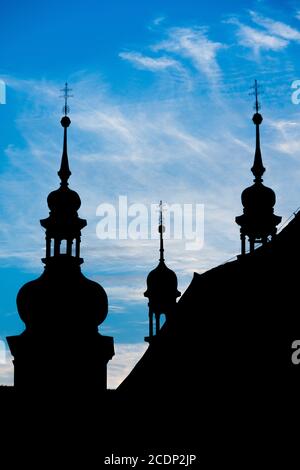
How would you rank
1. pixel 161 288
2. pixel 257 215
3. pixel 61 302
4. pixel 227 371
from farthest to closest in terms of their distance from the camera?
1. pixel 161 288
2. pixel 61 302
3. pixel 257 215
4. pixel 227 371

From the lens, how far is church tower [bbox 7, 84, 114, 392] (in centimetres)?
4869

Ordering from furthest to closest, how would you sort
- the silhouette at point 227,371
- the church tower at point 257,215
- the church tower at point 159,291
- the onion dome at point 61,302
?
1. the church tower at point 159,291
2. the onion dome at point 61,302
3. the church tower at point 257,215
4. the silhouette at point 227,371

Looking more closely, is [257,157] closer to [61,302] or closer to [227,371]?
[61,302]

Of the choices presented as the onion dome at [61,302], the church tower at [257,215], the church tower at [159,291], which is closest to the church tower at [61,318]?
the onion dome at [61,302]

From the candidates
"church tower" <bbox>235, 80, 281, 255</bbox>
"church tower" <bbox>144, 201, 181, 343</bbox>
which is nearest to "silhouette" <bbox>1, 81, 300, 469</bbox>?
"church tower" <bbox>235, 80, 281, 255</bbox>

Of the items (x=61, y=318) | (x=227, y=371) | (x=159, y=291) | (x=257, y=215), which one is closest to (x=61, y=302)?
(x=61, y=318)

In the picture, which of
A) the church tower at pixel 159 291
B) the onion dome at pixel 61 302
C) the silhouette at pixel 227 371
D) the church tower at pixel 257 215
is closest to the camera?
the silhouette at pixel 227 371

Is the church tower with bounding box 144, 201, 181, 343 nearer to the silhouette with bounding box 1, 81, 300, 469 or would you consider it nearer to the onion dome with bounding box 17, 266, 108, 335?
the onion dome with bounding box 17, 266, 108, 335

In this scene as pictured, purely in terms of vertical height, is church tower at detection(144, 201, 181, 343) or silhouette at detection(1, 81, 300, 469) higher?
church tower at detection(144, 201, 181, 343)

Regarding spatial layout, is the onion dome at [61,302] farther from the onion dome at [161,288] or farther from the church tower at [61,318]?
the onion dome at [161,288]

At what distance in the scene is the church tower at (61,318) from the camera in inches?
1917

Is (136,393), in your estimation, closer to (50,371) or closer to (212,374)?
(212,374)

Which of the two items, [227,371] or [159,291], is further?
[159,291]

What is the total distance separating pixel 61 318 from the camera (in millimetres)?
48875
